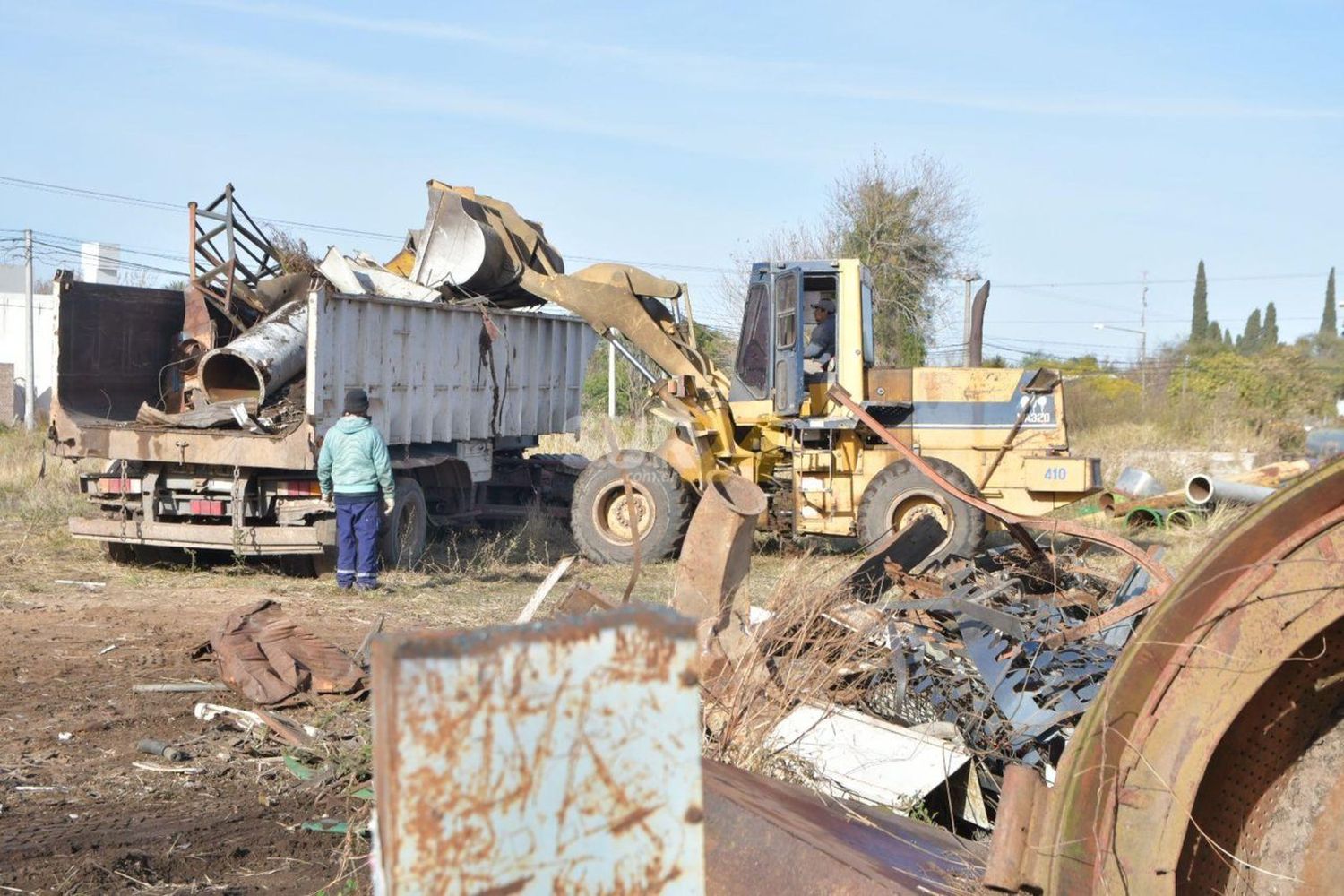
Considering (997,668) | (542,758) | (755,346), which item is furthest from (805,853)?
(755,346)

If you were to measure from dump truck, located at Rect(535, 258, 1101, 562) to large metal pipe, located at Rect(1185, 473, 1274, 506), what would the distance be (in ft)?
12.8

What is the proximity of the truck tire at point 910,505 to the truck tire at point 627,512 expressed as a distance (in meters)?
1.63

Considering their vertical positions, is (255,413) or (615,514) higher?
(255,413)

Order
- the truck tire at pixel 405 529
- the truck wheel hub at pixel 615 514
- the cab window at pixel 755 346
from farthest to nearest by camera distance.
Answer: the truck wheel hub at pixel 615 514 < the cab window at pixel 755 346 < the truck tire at pixel 405 529

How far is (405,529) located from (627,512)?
1900mm

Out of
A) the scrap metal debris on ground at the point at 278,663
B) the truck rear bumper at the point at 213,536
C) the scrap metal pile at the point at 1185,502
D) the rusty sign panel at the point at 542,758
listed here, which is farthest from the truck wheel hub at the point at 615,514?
the rusty sign panel at the point at 542,758

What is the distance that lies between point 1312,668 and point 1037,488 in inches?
406

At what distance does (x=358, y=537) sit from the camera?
32.8 ft

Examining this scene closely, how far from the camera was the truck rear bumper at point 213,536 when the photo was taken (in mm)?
10148

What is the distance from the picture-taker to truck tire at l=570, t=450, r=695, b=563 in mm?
11781

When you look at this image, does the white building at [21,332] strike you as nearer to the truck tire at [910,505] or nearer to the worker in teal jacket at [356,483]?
the worker in teal jacket at [356,483]

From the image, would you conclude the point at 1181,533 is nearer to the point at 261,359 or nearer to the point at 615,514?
the point at 615,514

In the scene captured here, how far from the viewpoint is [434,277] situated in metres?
12.3

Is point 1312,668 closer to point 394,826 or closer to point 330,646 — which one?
point 394,826
